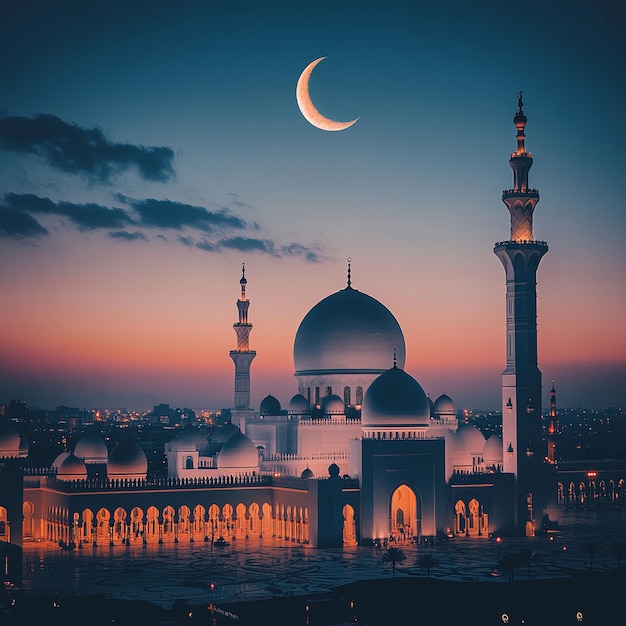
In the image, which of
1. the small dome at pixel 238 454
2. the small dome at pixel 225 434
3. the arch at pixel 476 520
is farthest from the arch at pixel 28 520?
the arch at pixel 476 520

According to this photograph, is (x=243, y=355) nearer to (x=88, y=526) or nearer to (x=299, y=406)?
(x=299, y=406)

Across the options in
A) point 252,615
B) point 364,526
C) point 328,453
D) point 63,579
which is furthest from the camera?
point 328,453

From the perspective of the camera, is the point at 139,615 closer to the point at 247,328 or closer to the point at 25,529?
the point at 25,529

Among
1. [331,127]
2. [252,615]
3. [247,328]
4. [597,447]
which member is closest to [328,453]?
[247,328]

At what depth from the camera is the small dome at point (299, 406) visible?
55562 millimetres

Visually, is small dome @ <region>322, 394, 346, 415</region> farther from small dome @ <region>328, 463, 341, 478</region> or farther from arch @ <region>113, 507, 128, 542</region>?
arch @ <region>113, 507, 128, 542</region>

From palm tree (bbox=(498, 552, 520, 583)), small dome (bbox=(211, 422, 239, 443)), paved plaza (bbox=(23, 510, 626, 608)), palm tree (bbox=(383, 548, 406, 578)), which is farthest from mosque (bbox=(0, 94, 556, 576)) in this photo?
palm tree (bbox=(498, 552, 520, 583))

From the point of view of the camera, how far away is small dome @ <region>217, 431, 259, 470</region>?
52.7m

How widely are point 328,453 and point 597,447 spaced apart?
6612 centimetres

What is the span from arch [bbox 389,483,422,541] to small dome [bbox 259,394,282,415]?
8.67m

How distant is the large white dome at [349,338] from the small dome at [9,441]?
1259cm

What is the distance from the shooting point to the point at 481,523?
51250 mm

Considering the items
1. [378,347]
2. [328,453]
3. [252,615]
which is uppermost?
[378,347]

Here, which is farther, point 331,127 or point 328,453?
point 328,453
